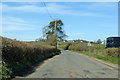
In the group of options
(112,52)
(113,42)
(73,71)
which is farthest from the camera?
(113,42)

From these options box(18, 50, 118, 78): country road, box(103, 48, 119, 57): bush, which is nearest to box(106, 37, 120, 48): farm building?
box(103, 48, 119, 57): bush

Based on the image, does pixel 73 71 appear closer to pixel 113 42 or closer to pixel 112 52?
pixel 112 52

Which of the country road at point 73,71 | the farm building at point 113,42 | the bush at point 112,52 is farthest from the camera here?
the farm building at point 113,42

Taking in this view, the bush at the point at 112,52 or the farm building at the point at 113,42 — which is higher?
the farm building at the point at 113,42

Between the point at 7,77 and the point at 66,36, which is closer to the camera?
the point at 7,77

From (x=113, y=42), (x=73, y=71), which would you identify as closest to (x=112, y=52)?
(x=73, y=71)

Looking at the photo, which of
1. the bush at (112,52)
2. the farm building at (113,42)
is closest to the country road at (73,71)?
the bush at (112,52)

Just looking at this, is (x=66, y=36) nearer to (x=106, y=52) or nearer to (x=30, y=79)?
(x=106, y=52)

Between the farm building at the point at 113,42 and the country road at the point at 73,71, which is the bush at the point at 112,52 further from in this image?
the farm building at the point at 113,42

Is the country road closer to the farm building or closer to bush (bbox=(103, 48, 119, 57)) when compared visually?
bush (bbox=(103, 48, 119, 57))

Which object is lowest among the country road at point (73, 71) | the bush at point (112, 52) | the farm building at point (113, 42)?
the country road at point (73, 71)

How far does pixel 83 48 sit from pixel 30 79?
64.2m

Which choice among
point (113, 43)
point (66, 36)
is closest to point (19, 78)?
point (113, 43)

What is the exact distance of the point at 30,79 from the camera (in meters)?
8.02
